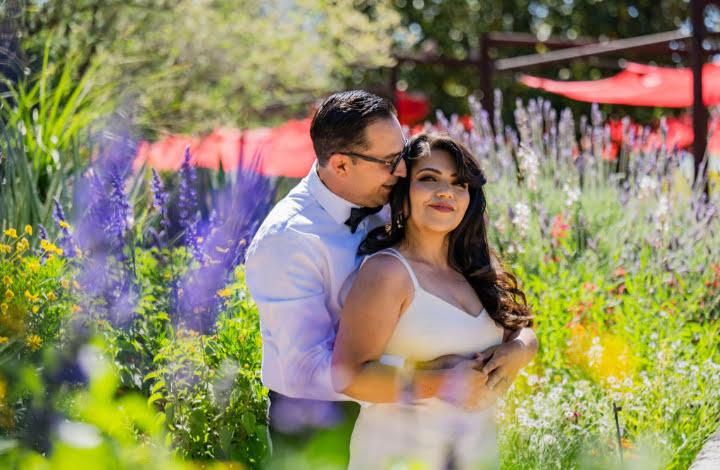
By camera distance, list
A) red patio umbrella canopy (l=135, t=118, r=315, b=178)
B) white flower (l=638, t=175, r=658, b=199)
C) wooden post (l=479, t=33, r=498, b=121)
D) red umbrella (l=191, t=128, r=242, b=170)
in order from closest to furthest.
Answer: white flower (l=638, t=175, r=658, b=199), red patio umbrella canopy (l=135, t=118, r=315, b=178), red umbrella (l=191, t=128, r=242, b=170), wooden post (l=479, t=33, r=498, b=121)

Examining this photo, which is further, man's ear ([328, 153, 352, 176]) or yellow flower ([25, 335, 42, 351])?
yellow flower ([25, 335, 42, 351])

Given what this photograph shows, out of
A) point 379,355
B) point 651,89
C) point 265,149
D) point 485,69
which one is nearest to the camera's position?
point 379,355

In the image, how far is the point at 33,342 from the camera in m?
3.19

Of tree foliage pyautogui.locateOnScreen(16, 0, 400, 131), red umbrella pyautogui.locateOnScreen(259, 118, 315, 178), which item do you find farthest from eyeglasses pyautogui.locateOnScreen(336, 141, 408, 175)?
red umbrella pyautogui.locateOnScreen(259, 118, 315, 178)

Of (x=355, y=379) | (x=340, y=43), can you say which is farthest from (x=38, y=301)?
(x=340, y=43)

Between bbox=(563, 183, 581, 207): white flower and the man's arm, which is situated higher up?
the man's arm

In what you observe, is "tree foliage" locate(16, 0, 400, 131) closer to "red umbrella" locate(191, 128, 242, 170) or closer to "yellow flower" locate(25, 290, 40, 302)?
"red umbrella" locate(191, 128, 242, 170)

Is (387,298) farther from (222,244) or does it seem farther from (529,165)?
(529,165)

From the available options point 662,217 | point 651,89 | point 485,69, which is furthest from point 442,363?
point 485,69

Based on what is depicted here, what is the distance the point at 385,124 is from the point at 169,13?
681 centimetres

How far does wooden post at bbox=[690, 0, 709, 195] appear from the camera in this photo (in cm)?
648

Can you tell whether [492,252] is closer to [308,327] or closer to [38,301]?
[308,327]

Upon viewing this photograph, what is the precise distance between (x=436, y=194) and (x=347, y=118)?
317 mm

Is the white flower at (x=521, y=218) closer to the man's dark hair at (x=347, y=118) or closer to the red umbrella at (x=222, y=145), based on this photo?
the man's dark hair at (x=347, y=118)
